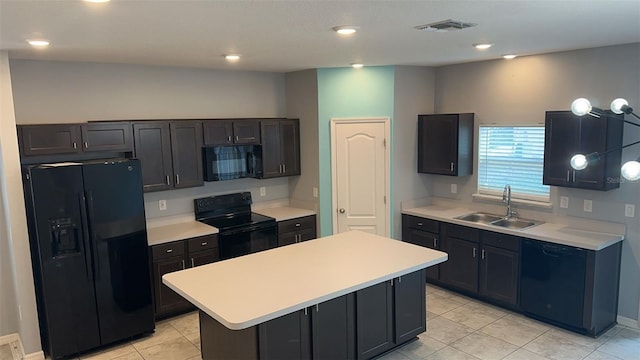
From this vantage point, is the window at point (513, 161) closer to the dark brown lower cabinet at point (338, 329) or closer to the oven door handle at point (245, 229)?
the dark brown lower cabinet at point (338, 329)

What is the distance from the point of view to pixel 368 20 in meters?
2.68

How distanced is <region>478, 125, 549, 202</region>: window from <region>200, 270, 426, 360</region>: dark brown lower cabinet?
186 centimetres

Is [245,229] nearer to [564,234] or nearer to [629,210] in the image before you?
[564,234]

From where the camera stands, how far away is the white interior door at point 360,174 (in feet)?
17.4

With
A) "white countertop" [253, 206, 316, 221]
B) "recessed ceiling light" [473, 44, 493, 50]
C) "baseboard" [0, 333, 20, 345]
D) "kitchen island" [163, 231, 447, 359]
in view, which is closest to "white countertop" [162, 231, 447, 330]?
"kitchen island" [163, 231, 447, 359]

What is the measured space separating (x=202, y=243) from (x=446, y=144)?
9.76ft

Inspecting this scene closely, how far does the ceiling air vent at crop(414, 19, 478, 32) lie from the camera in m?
2.77

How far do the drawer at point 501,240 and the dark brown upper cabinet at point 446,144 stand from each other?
2.91 feet

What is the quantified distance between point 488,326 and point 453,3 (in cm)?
317

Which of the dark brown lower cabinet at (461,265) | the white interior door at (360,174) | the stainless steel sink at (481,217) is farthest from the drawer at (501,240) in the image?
the white interior door at (360,174)

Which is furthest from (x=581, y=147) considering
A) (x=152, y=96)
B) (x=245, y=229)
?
(x=152, y=96)

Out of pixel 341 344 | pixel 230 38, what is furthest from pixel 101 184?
pixel 341 344

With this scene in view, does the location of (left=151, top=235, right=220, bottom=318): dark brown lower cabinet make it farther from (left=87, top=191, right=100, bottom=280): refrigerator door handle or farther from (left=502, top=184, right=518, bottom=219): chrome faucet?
(left=502, top=184, right=518, bottom=219): chrome faucet

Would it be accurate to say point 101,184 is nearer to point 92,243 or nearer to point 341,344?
point 92,243
